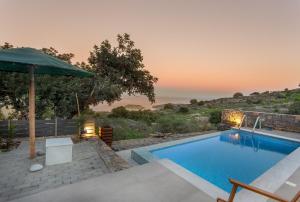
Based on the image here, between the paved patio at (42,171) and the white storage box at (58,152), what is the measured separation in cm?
13

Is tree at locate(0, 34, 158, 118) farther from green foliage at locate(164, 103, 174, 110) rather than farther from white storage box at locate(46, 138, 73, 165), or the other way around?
green foliage at locate(164, 103, 174, 110)

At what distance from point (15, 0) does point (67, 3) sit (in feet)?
7.14

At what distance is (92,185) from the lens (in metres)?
3.34

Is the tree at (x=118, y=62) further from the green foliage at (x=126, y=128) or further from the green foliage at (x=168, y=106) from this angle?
the green foliage at (x=168, y=106)

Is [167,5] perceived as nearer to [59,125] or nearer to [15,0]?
[15,0]

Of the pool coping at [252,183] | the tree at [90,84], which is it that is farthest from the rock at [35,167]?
the tree at [90,84]

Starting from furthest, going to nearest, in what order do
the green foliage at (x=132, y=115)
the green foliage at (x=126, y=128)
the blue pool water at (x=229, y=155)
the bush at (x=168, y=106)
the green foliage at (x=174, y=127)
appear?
1. the bush at (x=168, y=106)
2. the green foliage at (x=132, y=115)
3. the green foliage at (x=174, y=127)
4. the green foliage at (x=126, y=128)
5. the blue pool water at (x=229, y=155)

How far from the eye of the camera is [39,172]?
3941 millimetres

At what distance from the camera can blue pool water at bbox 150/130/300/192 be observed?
507 cm

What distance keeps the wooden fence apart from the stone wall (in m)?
8.60

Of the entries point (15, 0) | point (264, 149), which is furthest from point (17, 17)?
point (264, 149)

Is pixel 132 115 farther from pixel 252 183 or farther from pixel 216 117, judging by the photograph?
pixel 252 183

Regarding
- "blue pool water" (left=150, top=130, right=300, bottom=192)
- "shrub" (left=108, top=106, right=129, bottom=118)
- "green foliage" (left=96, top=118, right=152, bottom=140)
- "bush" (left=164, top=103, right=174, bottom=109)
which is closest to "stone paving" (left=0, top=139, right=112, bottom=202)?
"blue pool water" (left=150, top=130, right=300, bottom=192)

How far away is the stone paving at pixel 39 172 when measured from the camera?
3285 millimetres
